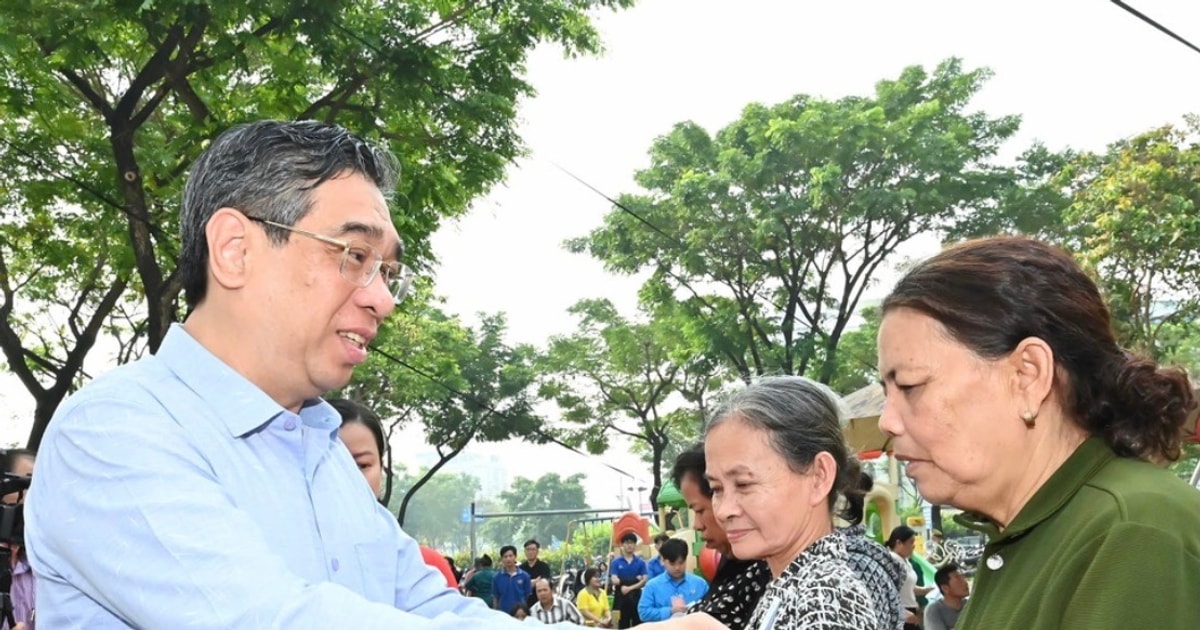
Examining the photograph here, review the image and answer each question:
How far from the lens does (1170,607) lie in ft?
4.70

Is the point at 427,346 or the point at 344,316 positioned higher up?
the point at 427,346

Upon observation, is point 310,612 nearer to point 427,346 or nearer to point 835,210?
point 835,210

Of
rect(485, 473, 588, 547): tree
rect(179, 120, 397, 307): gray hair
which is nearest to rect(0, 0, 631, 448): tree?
rect(179, 120, 397, 307): gray hair

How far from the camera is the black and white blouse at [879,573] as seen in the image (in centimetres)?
259

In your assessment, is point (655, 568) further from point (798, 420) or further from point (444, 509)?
point (444, 509)

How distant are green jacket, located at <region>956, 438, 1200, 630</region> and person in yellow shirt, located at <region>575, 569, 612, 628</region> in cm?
1276

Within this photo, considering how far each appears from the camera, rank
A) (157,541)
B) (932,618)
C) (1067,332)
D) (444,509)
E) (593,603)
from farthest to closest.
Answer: (444,509), (593,603), (932,618), (1067,332), (157,541)

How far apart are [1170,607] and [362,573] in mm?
1117

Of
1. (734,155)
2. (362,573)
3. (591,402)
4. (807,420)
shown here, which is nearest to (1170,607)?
(362,573)

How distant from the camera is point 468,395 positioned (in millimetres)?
33844

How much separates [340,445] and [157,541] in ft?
2.33

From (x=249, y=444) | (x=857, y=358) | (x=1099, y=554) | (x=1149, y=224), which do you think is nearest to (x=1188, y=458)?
(x=1099, y=554)

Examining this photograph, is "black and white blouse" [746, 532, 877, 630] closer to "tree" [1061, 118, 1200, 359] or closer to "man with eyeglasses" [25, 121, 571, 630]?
"man with eyeglasses" [25, 121, 571, 630]

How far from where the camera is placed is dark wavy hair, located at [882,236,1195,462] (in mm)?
1758
